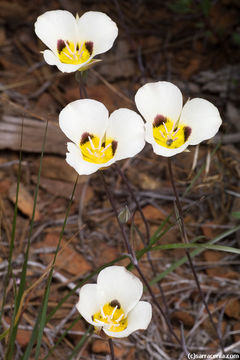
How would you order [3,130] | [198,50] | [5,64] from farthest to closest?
[198,50] < [5,64] < [3,130]

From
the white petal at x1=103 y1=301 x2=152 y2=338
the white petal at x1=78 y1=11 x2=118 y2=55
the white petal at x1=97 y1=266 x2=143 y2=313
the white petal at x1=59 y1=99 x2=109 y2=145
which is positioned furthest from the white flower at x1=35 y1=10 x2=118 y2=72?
the white petal at x1=103 y1=301 x2=152 y2=338

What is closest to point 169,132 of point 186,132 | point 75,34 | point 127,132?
point 186,132

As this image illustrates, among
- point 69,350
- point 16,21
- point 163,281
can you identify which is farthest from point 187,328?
point 16,21

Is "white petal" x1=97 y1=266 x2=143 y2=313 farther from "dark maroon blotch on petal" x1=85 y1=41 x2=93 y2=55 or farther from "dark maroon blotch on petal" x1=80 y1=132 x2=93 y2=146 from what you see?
"dark maroon blotch on petal" x1=85 y1=41 x2=93 y2=55

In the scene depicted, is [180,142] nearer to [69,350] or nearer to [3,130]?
[69,350]

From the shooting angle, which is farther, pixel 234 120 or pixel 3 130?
pixel 234 120

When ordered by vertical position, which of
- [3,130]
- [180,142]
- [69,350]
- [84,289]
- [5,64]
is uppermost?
[5,64]
